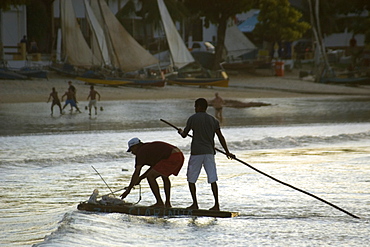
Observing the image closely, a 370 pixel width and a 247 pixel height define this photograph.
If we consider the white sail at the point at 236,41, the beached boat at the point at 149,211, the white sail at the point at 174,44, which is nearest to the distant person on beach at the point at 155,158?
the beached boat at the point at 149,211

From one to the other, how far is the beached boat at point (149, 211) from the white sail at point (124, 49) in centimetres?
3344

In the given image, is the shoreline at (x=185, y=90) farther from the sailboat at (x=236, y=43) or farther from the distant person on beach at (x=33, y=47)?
the sailboat at (x=236, y=43)

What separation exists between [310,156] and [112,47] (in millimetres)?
28204

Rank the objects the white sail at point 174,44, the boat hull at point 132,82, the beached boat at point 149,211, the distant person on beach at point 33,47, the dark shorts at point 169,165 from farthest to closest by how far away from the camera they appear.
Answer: the white sail at point 174,44, the distant person on beach at point 33,47, the boat hull at point 132,82, the beached boat at point 149,211, the dark shorts at point 169,165

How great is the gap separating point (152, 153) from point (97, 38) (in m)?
34.6

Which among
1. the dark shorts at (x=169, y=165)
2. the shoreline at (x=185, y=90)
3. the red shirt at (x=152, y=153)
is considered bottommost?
the shoreline at (x=185, y=90)

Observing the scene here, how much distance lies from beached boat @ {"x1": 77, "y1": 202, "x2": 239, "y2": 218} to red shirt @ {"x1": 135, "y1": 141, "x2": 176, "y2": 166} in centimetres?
71

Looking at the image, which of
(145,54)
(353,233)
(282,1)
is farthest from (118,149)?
(282,1)

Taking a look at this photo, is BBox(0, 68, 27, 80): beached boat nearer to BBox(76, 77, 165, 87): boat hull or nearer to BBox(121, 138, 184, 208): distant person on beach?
BBox(76, 77, 165, 87): boat hull

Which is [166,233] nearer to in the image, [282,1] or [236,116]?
[236,116]

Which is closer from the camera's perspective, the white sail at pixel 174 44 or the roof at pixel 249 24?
the white sail at pixel 174 44

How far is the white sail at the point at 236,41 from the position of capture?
5288 cm

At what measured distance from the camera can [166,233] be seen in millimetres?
8719

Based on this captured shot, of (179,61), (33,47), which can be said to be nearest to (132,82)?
(179,61)
